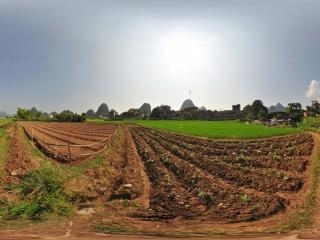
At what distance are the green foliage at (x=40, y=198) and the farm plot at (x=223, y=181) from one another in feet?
8.69

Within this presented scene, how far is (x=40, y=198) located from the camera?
12.6 meters

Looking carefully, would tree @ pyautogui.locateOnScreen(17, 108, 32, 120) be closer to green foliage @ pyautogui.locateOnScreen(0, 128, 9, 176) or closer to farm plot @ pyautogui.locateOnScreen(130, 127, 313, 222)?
green foliage @ pyautogui.locateOnScreen(0, 128, 9, 176)

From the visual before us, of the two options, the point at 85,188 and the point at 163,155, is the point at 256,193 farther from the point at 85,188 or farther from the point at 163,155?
the point at 163,155

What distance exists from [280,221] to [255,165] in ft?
31.4

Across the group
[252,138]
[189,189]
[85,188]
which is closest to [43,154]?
[85,188]

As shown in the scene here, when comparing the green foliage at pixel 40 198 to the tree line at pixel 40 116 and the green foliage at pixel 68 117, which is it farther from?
the green foliage at pixel 68 117

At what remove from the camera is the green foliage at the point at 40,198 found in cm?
1182

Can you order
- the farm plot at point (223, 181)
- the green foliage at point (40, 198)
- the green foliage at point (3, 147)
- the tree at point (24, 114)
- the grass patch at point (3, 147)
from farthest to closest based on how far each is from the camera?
the tree at point (24, 114)
the green foliage at point (3, 147)
the grass patch at point (3, 147)
the farm plot at point (223, 181)
the green foliage at point (40, 198)

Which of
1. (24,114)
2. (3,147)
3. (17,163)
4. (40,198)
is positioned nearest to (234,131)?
(3,147)

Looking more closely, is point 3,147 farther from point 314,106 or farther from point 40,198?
point 314,106

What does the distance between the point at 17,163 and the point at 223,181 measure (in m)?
9.84

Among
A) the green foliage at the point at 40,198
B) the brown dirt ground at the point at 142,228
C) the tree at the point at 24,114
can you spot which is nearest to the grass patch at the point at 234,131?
the brown dirt ground at the point at 142,228

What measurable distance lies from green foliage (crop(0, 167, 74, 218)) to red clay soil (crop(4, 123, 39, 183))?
106 inches

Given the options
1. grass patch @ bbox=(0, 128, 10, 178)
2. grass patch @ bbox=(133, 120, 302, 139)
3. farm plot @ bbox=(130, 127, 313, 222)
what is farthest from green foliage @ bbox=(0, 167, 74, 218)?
grass patch @ bbox=(133, 120, 302, 139)
